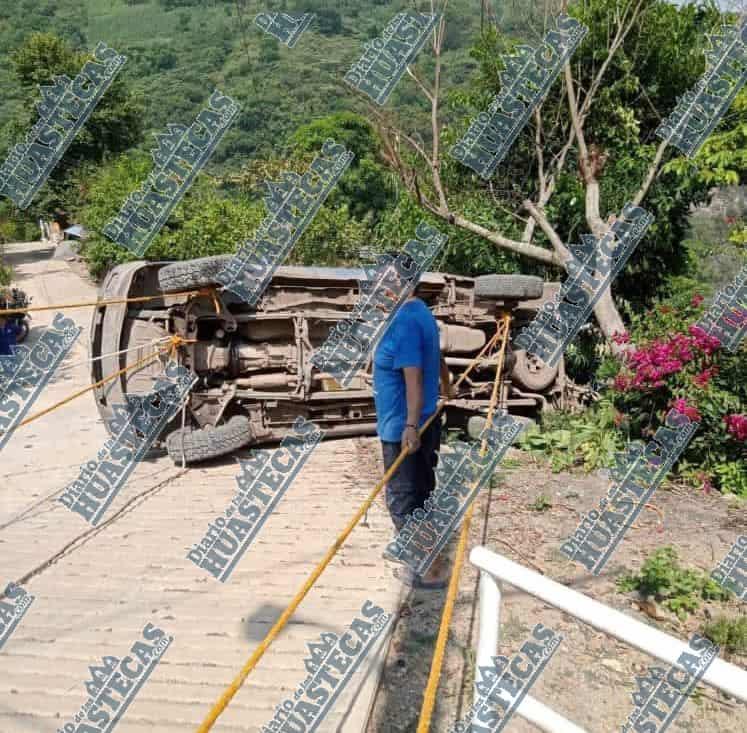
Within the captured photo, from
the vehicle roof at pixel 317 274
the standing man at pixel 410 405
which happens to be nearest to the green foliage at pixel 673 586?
the standing man at pixel 410 405

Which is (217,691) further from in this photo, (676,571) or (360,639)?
(676,571)

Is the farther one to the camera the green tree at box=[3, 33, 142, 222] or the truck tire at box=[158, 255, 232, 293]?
the green tree at box=[3, 33, 142, 222]

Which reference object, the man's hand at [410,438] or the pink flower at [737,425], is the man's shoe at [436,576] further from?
the pink flower at [737,425]

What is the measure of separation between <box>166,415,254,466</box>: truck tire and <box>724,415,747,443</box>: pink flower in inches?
188

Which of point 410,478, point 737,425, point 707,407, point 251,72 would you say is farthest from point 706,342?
point 251,72

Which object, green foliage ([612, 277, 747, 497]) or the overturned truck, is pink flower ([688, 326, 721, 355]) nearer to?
green foliage ([612, 277, 747, 497])

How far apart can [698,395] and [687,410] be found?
0.80ft

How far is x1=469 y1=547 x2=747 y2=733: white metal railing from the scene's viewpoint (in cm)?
149

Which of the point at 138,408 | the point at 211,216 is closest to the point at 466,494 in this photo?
the point at 138,408

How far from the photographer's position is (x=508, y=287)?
24.6 feet

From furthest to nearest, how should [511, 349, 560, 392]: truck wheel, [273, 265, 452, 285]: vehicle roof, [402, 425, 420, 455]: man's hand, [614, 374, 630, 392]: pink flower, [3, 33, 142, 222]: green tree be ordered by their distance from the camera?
[3, 33, 142, 222]: green tree
[511, 349, 560, 392]: truck wheel
[273, 265, 452, 285]: vehicle roof
[614, 374, 630, 392]: pink flower
[402, 425, 420, 455]: man's hand

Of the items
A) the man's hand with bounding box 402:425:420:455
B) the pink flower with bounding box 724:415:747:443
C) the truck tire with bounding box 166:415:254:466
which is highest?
the pink flower with bounding box 724:415:747:443

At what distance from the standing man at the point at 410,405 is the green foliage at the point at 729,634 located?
1.53 m

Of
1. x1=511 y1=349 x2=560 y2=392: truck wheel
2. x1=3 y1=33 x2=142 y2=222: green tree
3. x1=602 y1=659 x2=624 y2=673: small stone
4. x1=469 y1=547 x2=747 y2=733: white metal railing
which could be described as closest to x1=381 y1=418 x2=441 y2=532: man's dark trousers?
x1=602 y1=659 x2=624 y2=673: small stone
